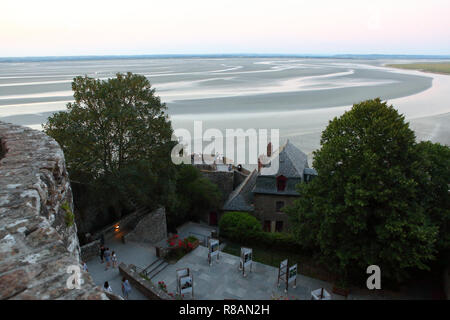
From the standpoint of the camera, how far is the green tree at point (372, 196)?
13477mm

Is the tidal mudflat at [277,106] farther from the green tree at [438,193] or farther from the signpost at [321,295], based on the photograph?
the signpost at [321,295]

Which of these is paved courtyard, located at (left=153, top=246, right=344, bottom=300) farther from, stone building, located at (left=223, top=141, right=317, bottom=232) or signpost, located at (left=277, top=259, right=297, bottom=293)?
stone building, located at (left=223, top=141, right=317, bottom=232)

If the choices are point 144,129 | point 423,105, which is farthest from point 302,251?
point 423,105

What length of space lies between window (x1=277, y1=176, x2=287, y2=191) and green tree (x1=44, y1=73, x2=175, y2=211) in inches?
345

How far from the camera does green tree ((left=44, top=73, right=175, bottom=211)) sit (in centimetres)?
1902

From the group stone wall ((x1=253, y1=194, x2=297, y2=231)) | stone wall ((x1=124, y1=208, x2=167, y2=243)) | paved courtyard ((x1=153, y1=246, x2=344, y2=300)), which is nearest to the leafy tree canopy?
stone wall ((x1=124, y1=208, x2=167, y2=243))

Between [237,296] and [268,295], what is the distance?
158cm

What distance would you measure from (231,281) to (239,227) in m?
5.24

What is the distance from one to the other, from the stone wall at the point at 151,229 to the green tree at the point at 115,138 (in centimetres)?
123

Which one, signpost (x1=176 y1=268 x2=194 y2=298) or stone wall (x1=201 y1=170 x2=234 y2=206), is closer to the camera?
signpost (x1=176 y1=268 x2=194 y2=298)

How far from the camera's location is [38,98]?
2655 inches

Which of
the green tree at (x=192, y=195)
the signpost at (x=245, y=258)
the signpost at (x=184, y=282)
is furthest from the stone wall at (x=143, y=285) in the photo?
the green tree at (x=192, y=195)
